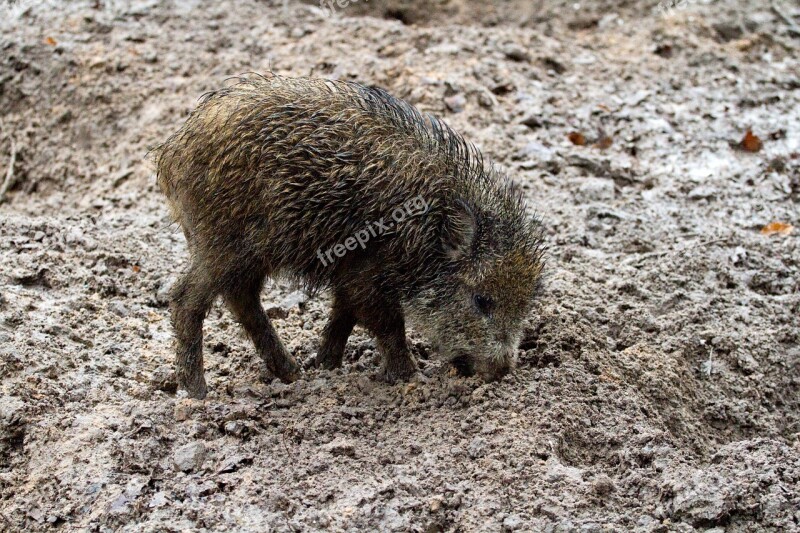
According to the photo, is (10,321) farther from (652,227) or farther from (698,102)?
(698,102)

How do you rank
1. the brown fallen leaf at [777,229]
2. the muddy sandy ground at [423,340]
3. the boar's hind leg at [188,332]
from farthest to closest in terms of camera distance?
the brown fallen leaf at [777,229], the boar's hind leg at [188,332], the muddy sandy ground at [423,340]

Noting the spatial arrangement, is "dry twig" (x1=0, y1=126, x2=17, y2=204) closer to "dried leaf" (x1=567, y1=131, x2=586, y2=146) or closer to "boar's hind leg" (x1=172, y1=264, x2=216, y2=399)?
"boar's hind leg" (x1=172, y1=264, x2=216, y2=399)

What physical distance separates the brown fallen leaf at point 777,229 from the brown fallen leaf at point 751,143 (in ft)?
3.47

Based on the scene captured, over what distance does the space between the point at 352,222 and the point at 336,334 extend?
92cm

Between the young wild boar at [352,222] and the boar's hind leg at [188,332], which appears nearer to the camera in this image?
the young wild boar at [352,222]

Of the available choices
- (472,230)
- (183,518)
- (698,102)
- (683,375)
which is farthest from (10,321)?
(698,102)

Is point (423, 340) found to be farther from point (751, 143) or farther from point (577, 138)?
point (751, 143)

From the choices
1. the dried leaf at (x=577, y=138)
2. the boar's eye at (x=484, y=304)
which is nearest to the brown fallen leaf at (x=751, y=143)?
the dried leaf at (x=577, y=138)

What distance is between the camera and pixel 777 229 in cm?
761

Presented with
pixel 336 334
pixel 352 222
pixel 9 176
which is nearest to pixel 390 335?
pixel 336 334

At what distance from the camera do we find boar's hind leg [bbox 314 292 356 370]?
5945 mm

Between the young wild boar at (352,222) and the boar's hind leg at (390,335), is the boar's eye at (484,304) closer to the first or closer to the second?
the young wild boar at (352,222)

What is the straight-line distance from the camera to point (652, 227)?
295 inches

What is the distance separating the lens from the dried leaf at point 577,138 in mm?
8492
